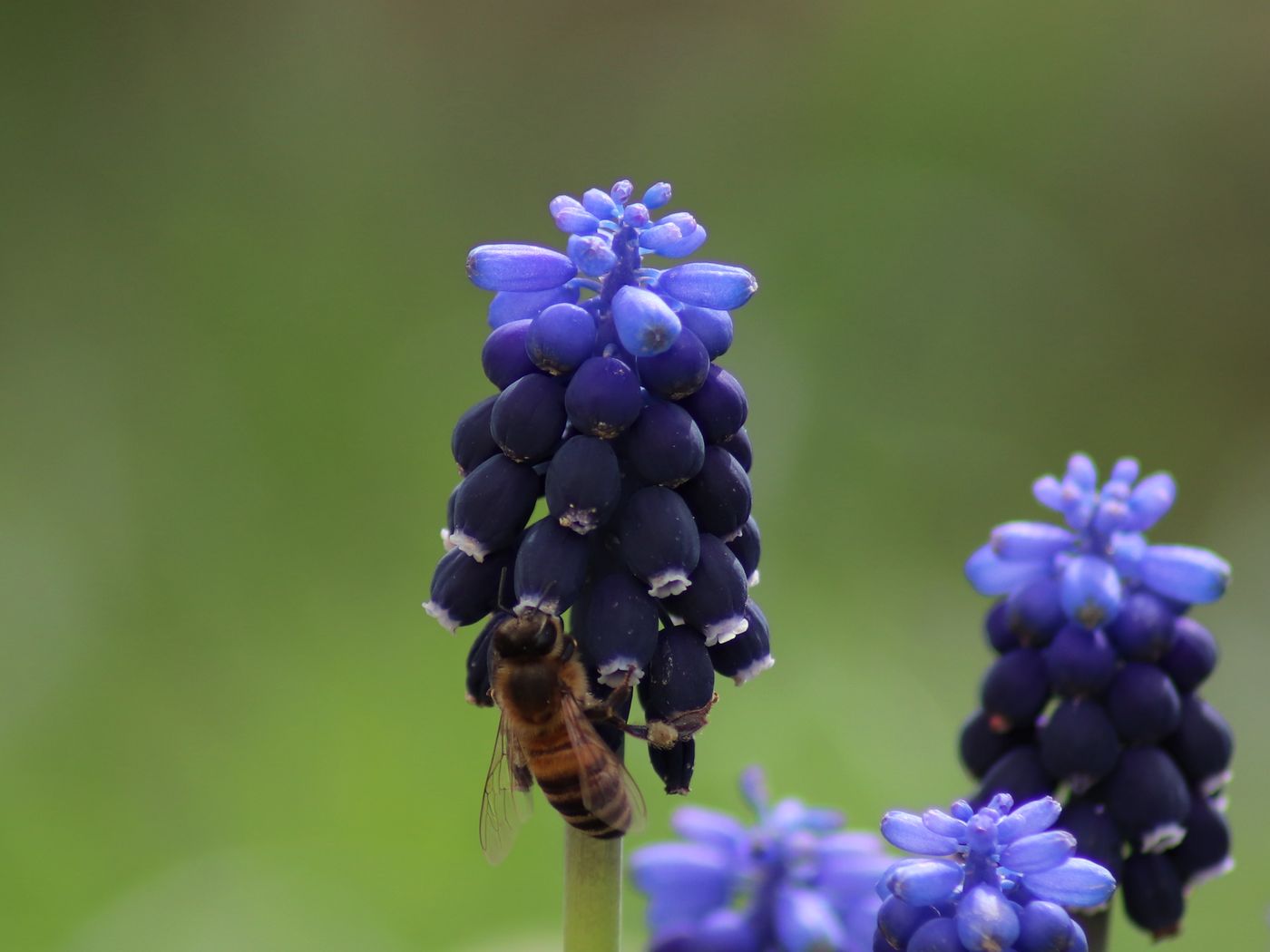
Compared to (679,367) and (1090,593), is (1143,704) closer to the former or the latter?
(1090,593)

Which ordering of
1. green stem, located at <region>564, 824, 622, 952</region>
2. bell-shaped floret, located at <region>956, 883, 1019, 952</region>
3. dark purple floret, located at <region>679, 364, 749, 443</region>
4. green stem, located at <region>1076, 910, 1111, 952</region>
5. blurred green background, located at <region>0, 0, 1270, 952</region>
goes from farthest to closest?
blurred green background, located at <region>0, 0, 1270, 952</region>, green stem, located at <region>1076, 910, 1111, 952</region>, dark purple floret, located at <region>679, 364, 749, 443</region>, green stem, located at <region>564, 824, 622, 952</region>, bell-shaped floret, located at <region>956, 883, 1019, 952</region>

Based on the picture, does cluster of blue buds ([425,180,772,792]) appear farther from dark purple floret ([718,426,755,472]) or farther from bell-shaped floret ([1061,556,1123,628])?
bell-shaped floret ([1061,556,1123,628])

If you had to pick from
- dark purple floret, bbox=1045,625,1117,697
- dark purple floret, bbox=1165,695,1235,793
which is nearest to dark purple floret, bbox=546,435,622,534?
dark purple floret, bbox=1045,625,1117,697

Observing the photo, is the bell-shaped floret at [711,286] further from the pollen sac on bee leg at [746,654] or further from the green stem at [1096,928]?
the green stem at [1096,928]

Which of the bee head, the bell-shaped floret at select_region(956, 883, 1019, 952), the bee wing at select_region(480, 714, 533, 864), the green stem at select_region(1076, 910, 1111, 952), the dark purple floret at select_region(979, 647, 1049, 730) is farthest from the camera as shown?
the bee wing at select_region(480, 714, 533, 864)

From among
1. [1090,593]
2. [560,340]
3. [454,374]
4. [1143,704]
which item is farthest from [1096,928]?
[454,374]

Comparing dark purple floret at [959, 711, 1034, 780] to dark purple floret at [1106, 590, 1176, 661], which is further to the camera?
dark purple floret at [959, 711, 1034, 780]

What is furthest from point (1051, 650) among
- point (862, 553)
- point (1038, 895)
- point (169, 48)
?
point (169, 48)
